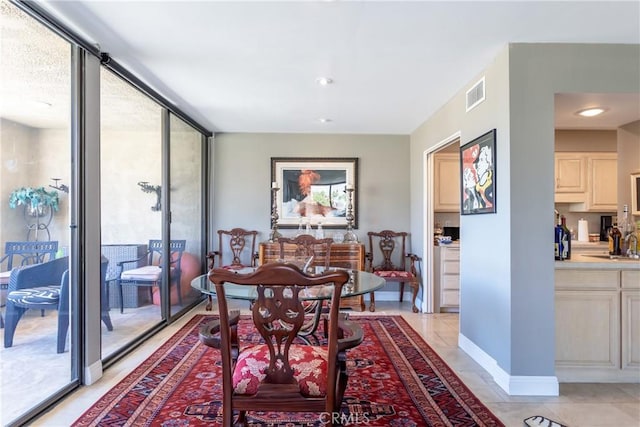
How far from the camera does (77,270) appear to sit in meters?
2.34

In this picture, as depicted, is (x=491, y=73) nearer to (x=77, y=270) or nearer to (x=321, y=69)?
(x=321, y=69)

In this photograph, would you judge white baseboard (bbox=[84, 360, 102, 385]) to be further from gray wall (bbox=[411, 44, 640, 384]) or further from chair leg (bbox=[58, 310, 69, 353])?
gray wall (bbox=[411, 44, 640, 384])

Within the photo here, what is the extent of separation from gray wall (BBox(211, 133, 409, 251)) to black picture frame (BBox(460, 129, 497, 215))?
1.95 meters

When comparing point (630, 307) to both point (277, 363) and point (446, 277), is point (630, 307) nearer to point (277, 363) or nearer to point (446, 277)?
point (446, 277)

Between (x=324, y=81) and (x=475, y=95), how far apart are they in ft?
4.28

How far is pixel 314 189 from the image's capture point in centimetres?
511

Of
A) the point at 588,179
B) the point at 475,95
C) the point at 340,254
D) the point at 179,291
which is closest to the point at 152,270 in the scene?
the point at 179,291

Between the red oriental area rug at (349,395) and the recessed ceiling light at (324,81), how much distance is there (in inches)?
95.2

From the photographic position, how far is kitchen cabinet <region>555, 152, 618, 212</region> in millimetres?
4445

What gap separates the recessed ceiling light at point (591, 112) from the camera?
2953 millimetres

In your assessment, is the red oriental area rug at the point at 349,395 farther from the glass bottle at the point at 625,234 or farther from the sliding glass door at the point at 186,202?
the glass bottle at the point at 625,234

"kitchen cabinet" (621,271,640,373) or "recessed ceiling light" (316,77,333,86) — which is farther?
"recessed ceiling light" (316,77,333,86)

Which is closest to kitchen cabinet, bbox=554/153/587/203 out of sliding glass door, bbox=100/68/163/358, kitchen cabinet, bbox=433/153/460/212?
kitchen cabinet, bbox=433/153/460/212

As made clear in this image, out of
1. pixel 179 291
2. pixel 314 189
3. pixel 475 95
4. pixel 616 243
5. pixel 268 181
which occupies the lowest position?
pixel 179 291
